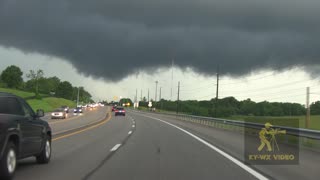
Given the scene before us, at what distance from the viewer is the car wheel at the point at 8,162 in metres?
10.3

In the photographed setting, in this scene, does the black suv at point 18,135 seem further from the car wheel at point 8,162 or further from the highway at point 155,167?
the highway at point 155,167

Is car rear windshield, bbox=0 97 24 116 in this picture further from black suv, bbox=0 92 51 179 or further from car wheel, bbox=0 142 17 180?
car wheel, bbox=0 142 17 180

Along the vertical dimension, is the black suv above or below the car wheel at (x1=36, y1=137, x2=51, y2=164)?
above

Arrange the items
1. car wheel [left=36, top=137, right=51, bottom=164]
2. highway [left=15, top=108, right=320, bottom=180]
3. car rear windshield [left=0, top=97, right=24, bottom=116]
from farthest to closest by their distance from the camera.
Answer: car wheel [left=36, top=137, right=51, bottom=164] → car rear windshield [left=0, top=97, right=24, bottom=116] → highway [left=15, top=108, right=320, bottom=180]

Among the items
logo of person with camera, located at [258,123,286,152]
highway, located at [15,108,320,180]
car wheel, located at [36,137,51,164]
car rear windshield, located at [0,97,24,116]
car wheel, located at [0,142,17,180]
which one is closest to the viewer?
car wheel, located at [0,142,17,180]

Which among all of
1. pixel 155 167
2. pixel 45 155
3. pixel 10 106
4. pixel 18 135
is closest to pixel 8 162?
pixel 18 135

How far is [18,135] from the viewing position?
11250 millimetres

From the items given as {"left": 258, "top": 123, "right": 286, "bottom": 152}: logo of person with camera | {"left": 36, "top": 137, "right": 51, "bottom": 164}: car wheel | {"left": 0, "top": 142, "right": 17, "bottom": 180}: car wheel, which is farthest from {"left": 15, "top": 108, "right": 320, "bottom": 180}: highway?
{"left": 258, "top": 123, "right": 286, "bottom": 152}: logo of person with camera

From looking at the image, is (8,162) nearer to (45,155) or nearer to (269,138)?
(45,155)

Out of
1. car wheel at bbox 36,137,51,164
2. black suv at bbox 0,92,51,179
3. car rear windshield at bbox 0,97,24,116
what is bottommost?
car wheel at bbox 36,137,51,164

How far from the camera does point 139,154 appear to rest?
1761 cm

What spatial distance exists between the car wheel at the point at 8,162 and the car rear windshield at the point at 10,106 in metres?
1.21

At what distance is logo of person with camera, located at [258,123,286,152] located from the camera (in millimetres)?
20403

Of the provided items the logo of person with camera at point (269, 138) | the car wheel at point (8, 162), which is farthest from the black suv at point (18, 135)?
the logo of person with camera at point (269, 138)
